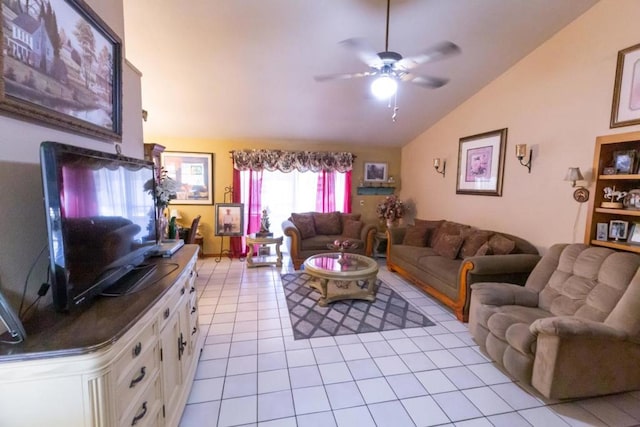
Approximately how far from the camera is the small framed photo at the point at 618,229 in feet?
7.81

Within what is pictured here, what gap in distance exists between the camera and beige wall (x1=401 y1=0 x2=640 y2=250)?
2639mm

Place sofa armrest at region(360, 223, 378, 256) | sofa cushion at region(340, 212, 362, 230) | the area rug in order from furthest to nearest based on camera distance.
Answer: sofa cushion at region(340, 212, 362, 230) < sofa armrest at region(360, 223, 378, 256) < the area rug

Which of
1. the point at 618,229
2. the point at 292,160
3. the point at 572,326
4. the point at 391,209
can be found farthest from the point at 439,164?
the point at 572,326

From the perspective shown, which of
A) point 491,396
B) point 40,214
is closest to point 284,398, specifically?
point 491,396

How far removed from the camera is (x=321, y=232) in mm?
5445

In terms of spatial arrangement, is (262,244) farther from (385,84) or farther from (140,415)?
(140,415)

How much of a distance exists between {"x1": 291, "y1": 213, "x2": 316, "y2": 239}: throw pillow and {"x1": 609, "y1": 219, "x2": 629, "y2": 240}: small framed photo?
3829mm

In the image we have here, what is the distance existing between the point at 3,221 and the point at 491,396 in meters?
2.91

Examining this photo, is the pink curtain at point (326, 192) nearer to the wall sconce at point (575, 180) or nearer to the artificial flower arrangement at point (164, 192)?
the artificial flower arrangement at point (164, 192)

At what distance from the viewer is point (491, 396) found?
6.72 ft

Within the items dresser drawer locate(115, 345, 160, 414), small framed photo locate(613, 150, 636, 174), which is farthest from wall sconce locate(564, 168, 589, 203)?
dresser drawer locate(115, 345, 160, 414)

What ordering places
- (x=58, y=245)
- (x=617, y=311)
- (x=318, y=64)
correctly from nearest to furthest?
(x=58, y=245), (x=617, y=311), (x=318, y=64)

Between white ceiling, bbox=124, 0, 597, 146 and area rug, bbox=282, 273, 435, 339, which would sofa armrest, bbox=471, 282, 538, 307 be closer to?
area rug, bbox=282, 273, 435, 339

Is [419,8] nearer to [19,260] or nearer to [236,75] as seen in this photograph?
[236,75]
